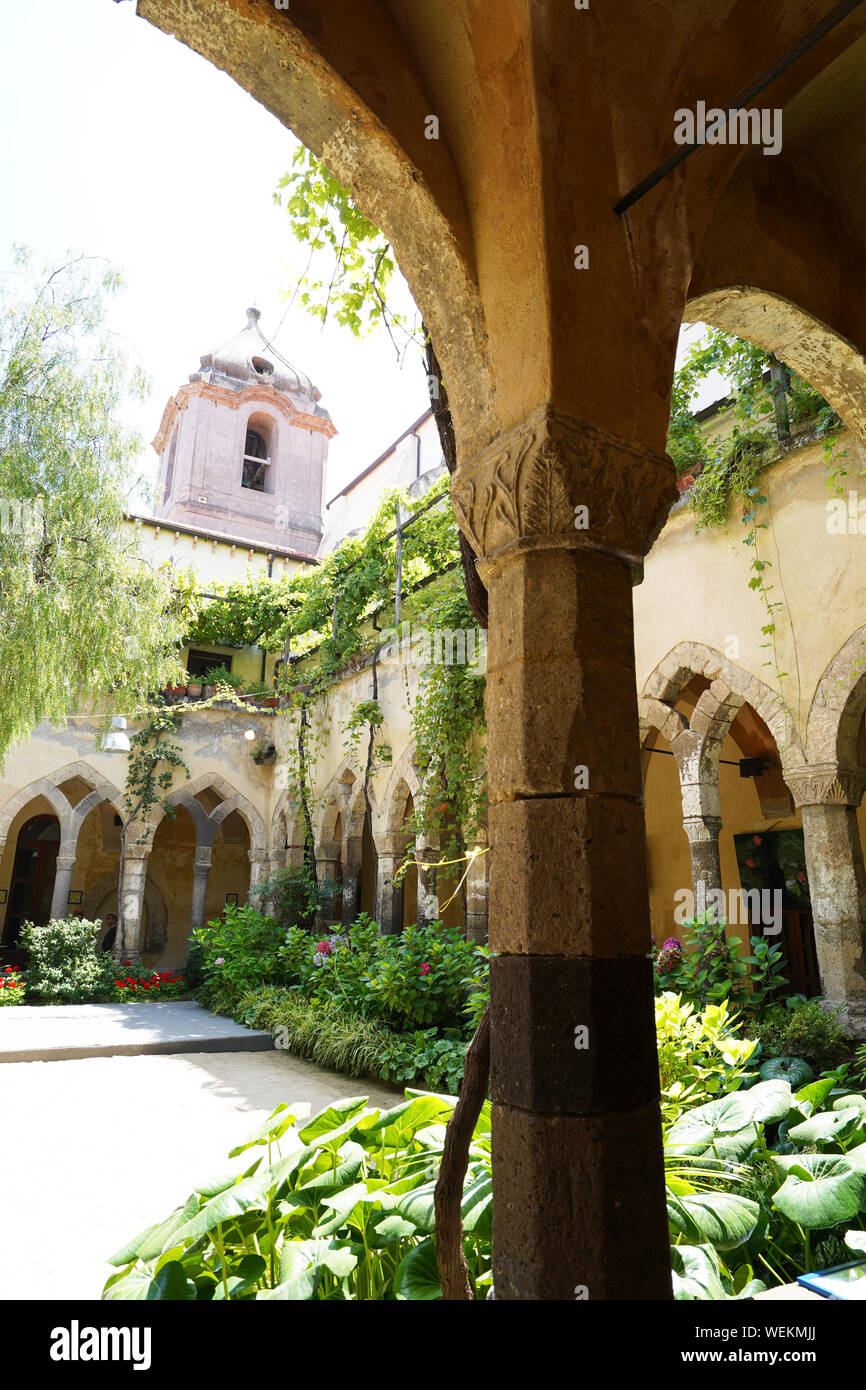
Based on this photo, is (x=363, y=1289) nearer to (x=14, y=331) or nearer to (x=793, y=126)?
(x=793, y=126)

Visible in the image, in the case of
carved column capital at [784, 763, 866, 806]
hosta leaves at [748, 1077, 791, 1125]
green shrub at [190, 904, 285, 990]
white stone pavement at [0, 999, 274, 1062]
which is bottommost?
white stone pavement at [0, 999, 274, 1062]

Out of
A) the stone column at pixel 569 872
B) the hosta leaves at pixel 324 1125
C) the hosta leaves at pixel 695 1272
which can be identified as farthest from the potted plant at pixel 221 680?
the hosta leaves at pixel 695 1272

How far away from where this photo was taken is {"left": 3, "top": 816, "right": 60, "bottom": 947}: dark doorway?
15211mm

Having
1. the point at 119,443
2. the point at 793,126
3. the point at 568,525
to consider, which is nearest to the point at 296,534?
the point at 119,443

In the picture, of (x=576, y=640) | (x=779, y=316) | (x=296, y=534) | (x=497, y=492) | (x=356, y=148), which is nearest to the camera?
(x=576, y=640)

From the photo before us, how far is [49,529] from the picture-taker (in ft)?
27.2

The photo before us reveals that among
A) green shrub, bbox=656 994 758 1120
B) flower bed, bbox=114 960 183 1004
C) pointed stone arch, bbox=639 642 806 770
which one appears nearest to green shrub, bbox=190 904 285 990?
flower bed, bbox=114 960 183 1004

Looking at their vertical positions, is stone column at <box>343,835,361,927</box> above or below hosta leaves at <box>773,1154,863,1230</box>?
above

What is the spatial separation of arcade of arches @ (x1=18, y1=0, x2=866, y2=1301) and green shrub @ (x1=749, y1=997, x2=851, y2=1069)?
336 cm

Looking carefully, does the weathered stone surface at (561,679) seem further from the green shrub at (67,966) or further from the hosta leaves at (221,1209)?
the green shrub at (67,966)

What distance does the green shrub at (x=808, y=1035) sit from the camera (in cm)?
483

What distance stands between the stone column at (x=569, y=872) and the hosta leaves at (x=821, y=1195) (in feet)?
2.32

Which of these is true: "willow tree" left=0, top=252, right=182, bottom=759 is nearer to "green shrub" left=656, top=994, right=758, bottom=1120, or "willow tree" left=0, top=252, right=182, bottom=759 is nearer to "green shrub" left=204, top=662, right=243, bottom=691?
"green shrub" left=204, top=662, right=243, bottom=691

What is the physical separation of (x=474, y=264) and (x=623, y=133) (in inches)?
22.1
